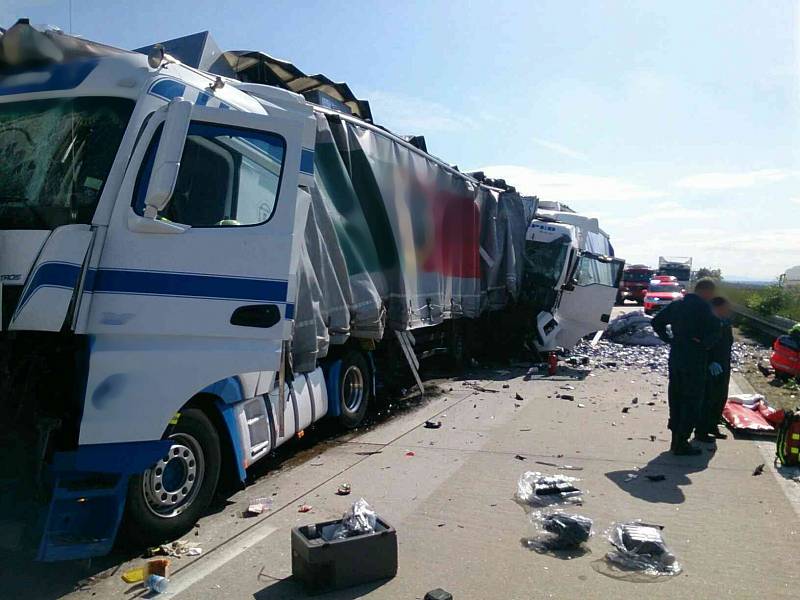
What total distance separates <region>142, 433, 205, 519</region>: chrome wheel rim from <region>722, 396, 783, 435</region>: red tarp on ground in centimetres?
615

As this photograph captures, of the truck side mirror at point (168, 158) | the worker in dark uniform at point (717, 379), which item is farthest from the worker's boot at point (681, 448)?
the truck side mirror at point (168, 158)

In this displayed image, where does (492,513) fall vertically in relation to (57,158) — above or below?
below

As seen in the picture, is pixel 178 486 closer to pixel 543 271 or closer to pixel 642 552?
pixel 642 552

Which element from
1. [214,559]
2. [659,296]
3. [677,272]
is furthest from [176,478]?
[677,272]

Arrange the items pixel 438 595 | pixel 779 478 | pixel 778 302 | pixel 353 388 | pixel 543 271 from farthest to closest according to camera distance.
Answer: pixel 778 302, pixel 543 271, pixel 353 388, pixel 779 478, pixel 438 595

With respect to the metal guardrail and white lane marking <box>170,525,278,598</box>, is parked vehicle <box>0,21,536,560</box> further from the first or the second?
the metal guardrail

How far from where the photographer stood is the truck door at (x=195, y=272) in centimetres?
434

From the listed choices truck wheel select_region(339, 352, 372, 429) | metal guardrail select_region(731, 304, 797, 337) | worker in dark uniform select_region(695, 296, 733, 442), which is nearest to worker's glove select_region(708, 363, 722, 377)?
worker in dark uniform select_region(695, 296, 733, 442)

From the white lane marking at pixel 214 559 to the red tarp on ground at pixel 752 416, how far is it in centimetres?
571

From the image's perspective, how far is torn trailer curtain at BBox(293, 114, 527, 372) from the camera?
6.87 metres

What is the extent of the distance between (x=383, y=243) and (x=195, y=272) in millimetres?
4308

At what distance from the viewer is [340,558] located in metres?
4.09

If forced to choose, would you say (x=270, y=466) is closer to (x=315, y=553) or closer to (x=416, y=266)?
(x=315, y=553)

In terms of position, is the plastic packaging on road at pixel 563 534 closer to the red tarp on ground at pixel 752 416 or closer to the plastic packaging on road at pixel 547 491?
the plastic packaging on road at pixel 547 491
